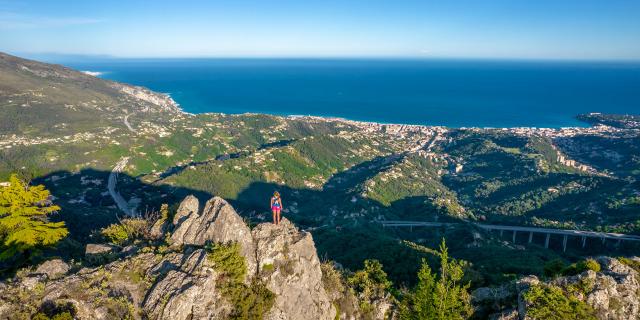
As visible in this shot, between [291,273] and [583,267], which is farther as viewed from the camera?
[583,267]

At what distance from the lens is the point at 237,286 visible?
27.5 metres

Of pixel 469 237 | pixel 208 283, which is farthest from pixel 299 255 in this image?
pixel 469 237

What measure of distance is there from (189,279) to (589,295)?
113ft

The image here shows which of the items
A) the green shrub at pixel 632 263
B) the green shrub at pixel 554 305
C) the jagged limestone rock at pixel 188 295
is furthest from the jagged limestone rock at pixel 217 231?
the green shrub at pixel 632 263

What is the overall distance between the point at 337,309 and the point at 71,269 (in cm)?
2242

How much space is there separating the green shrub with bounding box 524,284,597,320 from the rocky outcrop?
0.55 meters

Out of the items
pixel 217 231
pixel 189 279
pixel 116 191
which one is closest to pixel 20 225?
pixel 217 231

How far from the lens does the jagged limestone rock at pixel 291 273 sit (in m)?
29.2

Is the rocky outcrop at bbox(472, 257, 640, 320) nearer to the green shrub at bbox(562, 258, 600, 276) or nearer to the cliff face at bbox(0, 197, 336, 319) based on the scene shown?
the green shrub at bbox(562, 258, 600, 276)

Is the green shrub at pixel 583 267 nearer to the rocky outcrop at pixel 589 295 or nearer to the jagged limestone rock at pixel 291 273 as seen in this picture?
the rocky outcrop at pixel 589 295

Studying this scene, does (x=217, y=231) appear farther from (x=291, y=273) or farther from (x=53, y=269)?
(x=53, y=269)

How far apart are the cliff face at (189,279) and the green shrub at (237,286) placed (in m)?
0.37

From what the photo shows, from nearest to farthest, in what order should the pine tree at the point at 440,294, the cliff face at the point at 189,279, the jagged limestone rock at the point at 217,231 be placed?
the cliff face at the point at 189,279, the pine tree at the point at 440,294, the jagged limestone rock at the point at 217,231

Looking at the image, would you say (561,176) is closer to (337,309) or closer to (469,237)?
(469,237)
